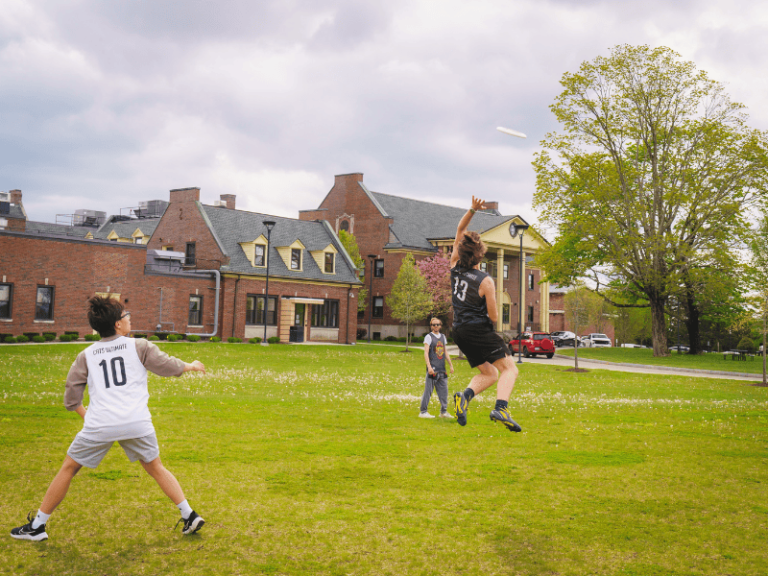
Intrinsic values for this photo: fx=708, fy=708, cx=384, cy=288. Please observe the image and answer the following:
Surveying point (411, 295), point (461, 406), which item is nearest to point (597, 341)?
point (411, 295)

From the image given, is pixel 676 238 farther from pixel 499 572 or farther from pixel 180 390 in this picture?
pixel 499 572

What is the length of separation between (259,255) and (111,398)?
4372 centimetres

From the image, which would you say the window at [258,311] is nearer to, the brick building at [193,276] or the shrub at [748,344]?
the brick building at [193,276]

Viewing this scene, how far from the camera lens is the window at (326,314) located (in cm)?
5206

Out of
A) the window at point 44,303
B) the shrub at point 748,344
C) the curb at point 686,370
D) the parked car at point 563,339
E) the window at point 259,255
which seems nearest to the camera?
the curb at point 686,370

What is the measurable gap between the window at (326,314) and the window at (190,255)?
917 centimetres

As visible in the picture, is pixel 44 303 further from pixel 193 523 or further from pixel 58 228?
pixel 193 523

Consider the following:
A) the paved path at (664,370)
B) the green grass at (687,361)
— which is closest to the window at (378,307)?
the green grass at (687,361)

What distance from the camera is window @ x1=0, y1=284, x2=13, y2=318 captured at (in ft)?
120

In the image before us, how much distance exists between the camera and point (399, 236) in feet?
202

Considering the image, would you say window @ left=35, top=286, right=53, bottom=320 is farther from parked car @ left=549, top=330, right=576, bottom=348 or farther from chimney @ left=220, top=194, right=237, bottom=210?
parked car @ left=549, top=330, right=576, bottom=348

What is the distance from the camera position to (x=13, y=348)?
31734 millimetres

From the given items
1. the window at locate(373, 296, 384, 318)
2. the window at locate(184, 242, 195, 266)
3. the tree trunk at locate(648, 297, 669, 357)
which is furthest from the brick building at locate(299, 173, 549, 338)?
the tree trunk at locate(648, 297, 669, 357)

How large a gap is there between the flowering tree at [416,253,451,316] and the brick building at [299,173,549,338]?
2231mm
